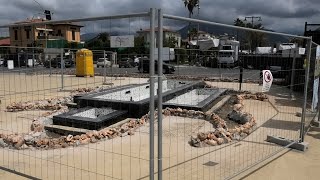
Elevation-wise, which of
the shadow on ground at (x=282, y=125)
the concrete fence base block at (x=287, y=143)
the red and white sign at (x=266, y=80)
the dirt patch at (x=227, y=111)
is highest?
the red and white sign at (x=266, y=80)

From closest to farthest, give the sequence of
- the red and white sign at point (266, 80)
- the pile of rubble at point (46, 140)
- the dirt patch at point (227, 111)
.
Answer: the red and white sign at point (266, 80)
the pile of rubble at point (46, 140)
the dirt patch at point (227, 111)

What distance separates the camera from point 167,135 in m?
7.66

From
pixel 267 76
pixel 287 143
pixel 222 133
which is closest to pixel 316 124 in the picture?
pixel 287 143

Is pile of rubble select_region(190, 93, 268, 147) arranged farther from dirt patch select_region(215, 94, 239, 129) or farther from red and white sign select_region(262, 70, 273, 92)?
red and white sign select_region(262, 70, 273, 92)

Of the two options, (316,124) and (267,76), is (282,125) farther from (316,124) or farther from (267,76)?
(267,76)

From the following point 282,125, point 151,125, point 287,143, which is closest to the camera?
point 151,125

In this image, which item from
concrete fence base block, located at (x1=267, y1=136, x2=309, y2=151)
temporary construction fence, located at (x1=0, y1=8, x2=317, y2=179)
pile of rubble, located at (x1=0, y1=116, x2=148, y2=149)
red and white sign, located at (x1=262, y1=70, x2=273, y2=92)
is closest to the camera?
temporary construction fence, located at (x1=0, y1=8, x2=317, y2=179)

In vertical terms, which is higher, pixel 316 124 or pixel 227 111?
pixel 316 124

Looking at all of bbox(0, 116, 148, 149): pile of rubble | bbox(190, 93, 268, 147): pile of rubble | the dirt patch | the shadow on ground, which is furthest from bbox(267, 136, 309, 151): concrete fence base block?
bbox(0, 116, 148, 149): pile of rubble

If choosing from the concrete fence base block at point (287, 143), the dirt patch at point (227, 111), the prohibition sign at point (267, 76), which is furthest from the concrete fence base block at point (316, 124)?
the prohibition sign at point (267, 76)

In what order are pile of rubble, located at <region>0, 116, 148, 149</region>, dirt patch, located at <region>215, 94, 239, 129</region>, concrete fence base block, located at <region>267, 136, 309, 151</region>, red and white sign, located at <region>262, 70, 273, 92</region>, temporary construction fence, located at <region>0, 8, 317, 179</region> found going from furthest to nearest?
dirt patch, located at <region>215, 94, 239, 129</region> → pile of rubble, located at <region>0, 116, 148, 149</region> → concrete fence base block, located at <region>267, 136, 309, 151</region> → red and white sign, located at <region>262, 70, 273, 92</region> → temporary construction fence, located at <region>0, 8, 317, 179</region>

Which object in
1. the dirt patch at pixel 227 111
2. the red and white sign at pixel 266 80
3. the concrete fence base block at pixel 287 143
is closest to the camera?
the red and white sign at pixel 266 80

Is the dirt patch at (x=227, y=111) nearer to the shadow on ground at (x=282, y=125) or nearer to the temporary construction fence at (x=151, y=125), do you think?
the temporary construction fence at (x=151, y=125)

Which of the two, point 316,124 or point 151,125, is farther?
point 316,124
